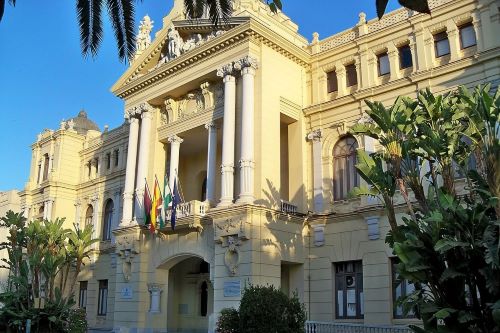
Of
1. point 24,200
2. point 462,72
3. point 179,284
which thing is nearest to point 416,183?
point 462,72

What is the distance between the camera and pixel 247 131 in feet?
76.2

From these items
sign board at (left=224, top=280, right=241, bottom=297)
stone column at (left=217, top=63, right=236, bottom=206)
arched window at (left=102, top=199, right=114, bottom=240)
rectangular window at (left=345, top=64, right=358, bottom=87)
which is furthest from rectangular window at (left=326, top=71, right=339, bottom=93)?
arched window at (left=102, top=199, right=114, bottom=240)

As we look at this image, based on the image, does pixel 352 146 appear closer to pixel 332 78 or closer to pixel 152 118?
pixel 332 78

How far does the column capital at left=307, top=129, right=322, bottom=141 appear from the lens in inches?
999

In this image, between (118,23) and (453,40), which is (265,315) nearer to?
(118,23)

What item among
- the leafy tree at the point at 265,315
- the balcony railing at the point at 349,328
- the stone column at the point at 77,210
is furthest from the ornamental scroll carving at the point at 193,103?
the stone column at the point at 77,210

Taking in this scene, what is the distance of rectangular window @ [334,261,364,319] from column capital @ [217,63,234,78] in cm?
960

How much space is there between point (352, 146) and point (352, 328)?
831 centimetres

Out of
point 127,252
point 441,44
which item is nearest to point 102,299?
point 127,252

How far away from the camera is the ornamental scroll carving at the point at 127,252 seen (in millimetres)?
27266

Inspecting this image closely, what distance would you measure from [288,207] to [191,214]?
4.23 m

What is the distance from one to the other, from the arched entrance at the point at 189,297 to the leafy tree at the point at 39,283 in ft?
15.7

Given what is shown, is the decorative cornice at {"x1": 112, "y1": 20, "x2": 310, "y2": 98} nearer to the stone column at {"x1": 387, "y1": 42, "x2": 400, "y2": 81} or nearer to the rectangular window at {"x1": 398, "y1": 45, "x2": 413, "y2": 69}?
the stone column at {"x1": 387, "y1": 42, "x2": 400, "y2": 81}

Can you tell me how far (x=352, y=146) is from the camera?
80.7 ft
